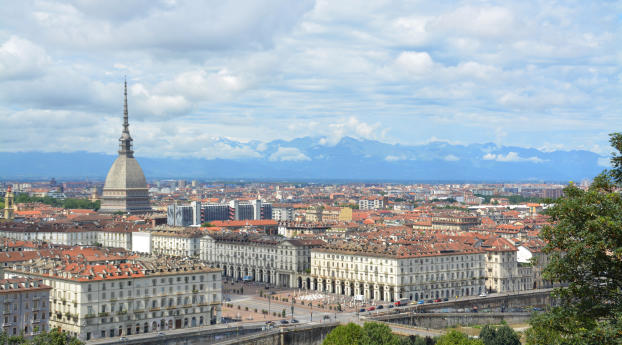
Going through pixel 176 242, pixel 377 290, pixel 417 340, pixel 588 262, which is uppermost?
pixel 588 262

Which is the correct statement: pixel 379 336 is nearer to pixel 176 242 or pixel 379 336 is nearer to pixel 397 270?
pixel 397 270

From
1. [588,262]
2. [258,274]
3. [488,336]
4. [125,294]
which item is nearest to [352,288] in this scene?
[258,274]

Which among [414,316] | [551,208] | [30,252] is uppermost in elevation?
[551,208]

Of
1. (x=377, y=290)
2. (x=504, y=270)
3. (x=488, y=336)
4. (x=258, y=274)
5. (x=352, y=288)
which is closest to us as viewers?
(x=488, y=336)

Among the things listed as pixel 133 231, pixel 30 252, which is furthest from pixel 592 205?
pixel 133 231

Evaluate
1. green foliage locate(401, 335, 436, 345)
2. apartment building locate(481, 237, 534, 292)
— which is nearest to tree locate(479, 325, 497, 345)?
green foliage locate(401, 335, 436, 345)

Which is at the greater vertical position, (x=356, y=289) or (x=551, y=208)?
(x=551, y=208)

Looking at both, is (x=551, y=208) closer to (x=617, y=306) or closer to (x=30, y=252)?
(x=617, y=306)
